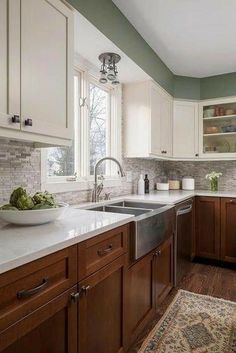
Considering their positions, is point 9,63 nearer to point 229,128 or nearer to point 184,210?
point 184,210

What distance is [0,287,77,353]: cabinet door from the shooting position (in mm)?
786

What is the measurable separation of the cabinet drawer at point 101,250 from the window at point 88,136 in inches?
27.6

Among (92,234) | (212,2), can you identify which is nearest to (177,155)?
(212,2)

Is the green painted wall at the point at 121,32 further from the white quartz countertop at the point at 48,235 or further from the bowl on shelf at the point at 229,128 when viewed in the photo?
the white quartz countertop at the point at 48,235

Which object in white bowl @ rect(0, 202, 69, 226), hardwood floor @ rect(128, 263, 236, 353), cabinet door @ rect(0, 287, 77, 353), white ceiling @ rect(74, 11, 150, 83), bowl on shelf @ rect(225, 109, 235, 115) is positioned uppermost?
white ceiling @ rect(74, 11, 150, 83)

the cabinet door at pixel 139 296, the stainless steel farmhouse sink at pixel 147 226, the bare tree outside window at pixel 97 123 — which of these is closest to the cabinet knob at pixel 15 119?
the stainless steel farmhouse sink at pixel 147 226

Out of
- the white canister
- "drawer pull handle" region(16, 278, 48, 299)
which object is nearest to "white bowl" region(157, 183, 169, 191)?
the white canister

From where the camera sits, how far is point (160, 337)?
171cm

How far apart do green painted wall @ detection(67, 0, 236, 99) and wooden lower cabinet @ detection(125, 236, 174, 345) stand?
1.67m

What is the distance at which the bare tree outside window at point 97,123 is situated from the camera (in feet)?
8.13

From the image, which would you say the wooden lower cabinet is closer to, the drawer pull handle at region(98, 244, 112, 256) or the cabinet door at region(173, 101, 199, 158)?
the drawer pull handle at region(98, 244, 112, 256)

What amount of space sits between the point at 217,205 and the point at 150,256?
153cm

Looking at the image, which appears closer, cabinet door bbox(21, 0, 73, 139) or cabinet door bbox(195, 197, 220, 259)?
cabinet door bbox(21, 0, 73, 139)

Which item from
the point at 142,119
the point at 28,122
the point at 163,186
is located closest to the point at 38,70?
the point at 28,122
